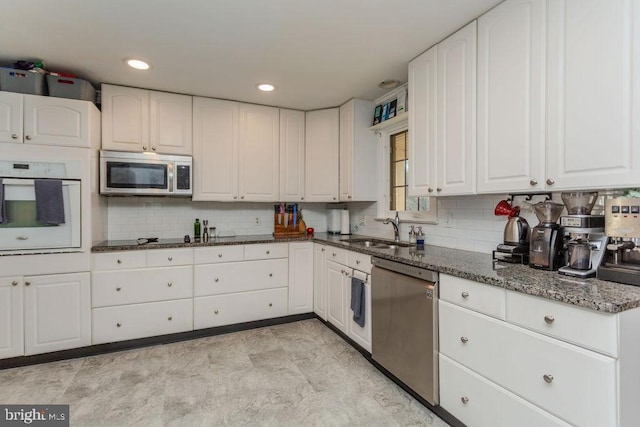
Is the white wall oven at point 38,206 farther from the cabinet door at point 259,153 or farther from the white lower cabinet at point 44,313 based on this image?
the cabinet door at point 259,153

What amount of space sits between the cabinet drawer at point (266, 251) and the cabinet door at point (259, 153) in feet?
1.92

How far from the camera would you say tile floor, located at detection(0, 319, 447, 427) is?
6.30 feet

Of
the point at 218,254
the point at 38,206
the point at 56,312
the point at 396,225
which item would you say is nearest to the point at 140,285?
the point at 56,312

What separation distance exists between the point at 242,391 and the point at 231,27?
Answer: 2.42m

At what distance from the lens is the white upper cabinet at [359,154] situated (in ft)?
11.3

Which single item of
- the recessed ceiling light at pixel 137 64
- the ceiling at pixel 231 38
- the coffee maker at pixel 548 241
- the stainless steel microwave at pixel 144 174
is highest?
the ceiling at pixel 231 38

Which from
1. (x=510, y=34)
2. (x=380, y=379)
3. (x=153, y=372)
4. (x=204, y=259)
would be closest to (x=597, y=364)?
(x=380, y=379)

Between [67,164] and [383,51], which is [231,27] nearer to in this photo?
[383,51]

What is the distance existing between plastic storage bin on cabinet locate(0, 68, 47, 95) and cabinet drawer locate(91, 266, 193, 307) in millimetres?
1541

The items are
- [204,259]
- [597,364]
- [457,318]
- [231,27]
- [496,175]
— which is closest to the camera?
[597,364]

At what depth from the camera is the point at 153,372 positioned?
2449 mm

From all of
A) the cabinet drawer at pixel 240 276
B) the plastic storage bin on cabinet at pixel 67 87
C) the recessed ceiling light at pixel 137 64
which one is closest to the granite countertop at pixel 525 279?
the cabinet drawer at pixel 240 276

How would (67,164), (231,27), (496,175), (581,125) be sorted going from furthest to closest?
(67,164) → (231,27) → (496,175) → (581,125)

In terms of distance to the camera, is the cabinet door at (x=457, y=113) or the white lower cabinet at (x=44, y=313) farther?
the white lower cabinet at (x=44, y=313)
